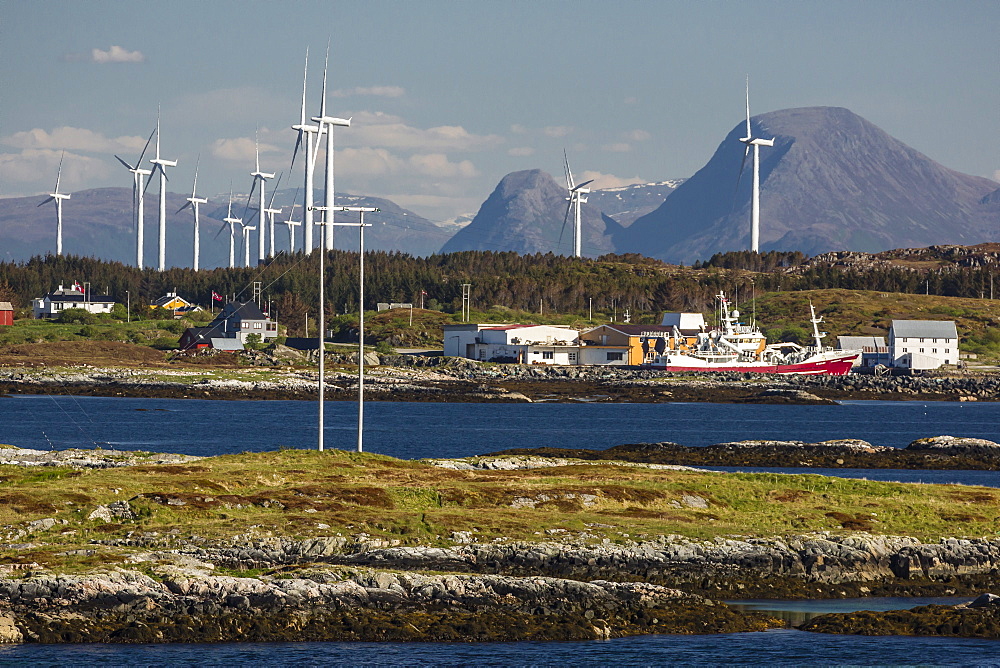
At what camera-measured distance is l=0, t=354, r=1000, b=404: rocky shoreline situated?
13075cm

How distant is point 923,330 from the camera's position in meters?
184

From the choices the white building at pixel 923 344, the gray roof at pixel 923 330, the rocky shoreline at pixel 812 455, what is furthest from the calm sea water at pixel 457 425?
the gray roof at pixel 923 330

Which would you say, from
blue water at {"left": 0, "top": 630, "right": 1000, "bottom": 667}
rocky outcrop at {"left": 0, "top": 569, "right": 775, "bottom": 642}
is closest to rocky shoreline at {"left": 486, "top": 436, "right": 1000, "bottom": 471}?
rocky outcrop at {"left": 0, "top": 569, "right": 775, "bottom": 642}

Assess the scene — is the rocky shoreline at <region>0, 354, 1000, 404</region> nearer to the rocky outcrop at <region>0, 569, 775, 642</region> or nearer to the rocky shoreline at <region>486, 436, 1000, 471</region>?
the rocky shoreline at <region>486, 436, 1000, 471</region>

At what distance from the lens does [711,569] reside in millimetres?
34938

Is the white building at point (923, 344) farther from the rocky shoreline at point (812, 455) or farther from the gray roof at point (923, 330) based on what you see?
the rocky shoreline at point (812, 455)

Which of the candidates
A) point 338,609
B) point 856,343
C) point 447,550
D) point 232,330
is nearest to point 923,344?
point 856,343

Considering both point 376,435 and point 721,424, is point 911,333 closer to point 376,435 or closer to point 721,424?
point 721,424

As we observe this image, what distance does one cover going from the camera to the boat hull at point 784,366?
592 feet

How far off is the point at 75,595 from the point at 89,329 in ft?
520

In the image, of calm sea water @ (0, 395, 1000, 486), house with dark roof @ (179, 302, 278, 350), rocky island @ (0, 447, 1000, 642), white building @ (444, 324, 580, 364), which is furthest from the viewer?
white building @ (444, 324, 580, 364)

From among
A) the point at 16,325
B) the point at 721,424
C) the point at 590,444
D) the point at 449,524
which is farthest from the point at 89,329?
the point at 449,524

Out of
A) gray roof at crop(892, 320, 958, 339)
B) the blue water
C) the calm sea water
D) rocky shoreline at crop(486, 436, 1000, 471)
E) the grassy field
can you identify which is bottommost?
the calm sea water

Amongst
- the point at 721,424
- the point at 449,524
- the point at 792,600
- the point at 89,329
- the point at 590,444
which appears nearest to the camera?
the point at 792,600
